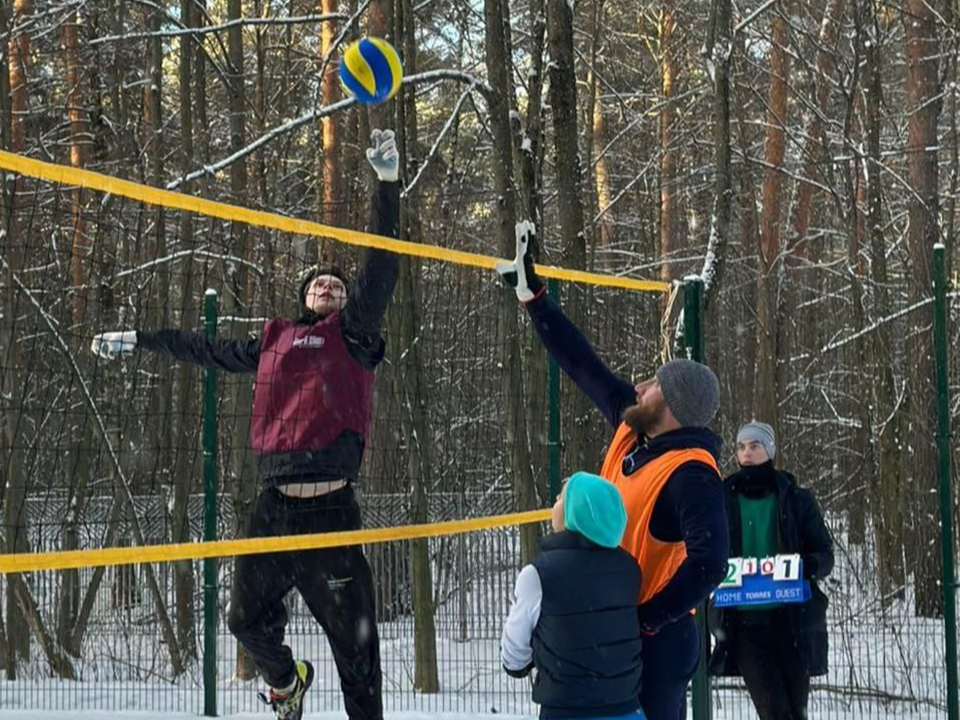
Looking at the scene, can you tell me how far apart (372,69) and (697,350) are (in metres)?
2.69

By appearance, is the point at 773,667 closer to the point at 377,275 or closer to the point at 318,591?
the point at 318,591

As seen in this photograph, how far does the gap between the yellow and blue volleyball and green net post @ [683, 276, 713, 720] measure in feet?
8.40

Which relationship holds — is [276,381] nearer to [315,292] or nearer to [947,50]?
[315,292]

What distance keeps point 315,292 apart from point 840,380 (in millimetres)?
5077

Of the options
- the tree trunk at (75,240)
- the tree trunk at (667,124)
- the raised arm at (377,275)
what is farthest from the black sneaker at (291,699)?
the tree trunk at (667,124)

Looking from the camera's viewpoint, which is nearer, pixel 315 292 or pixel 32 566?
pixel 32 566

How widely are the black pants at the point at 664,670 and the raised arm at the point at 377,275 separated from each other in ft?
5.48

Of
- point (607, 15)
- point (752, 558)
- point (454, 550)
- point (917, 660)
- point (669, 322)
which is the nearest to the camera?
point (752, 558)

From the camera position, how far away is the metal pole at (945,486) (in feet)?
22.2

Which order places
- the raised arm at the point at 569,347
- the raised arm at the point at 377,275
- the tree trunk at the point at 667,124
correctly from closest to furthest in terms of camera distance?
the raised arm at the point at 569,347 < the raised arm at the point at 377,275 < the tree trunk at the point at 667,124

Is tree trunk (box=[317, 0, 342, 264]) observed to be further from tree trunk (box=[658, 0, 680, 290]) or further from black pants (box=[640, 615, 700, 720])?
black pants (box=[640, 615, 700, 720])

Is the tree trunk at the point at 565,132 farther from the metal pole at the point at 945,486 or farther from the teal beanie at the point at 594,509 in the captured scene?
the teal beanie at the point at 594,509

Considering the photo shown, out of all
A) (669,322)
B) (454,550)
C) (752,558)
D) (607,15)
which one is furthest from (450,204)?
(607,15)

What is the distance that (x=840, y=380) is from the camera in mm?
9062
